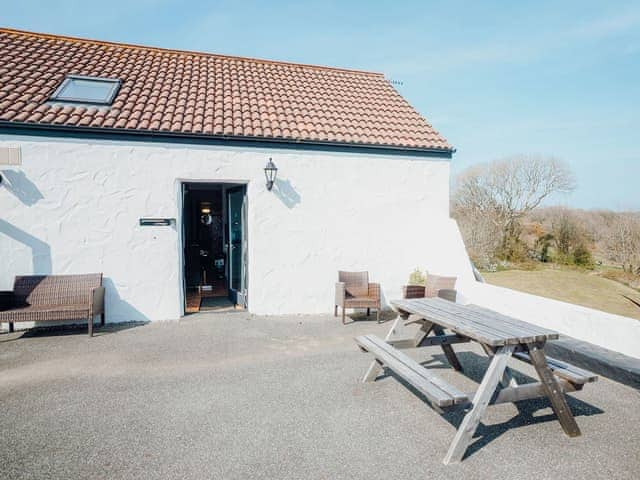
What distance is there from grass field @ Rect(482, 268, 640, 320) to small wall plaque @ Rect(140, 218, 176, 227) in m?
8.52

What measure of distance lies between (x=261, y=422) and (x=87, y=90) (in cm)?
704

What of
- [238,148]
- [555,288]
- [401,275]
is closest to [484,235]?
[555,288]

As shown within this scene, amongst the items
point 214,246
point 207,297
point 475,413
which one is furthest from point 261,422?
A: point 214,246

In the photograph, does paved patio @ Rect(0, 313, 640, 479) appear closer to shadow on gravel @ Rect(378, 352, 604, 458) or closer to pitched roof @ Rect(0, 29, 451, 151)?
shadow on gravel @ Rect(378, 352, 604, 458)

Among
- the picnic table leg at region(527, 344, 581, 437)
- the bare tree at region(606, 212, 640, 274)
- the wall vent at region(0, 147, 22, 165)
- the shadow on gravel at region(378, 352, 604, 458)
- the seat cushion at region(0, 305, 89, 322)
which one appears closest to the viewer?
the picnic table leg at region(527, 344, 581, 437)

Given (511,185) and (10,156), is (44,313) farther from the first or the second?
(511,185)

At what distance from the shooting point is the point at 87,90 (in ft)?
23.7

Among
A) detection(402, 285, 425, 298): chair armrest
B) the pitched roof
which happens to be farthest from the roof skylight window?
detection(402, 285, 425, 298): chair armrest

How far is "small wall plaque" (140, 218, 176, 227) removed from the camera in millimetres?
6629

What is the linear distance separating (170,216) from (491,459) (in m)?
5.89

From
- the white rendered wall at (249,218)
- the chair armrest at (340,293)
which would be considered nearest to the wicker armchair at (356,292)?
the chair armrest at (340,293)

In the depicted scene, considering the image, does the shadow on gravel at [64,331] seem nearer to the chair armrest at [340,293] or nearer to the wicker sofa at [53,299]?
the wicker sofa at [53,299]

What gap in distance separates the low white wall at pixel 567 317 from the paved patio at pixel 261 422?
0.74 m

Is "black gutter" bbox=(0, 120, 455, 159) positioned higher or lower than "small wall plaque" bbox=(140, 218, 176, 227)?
higher
